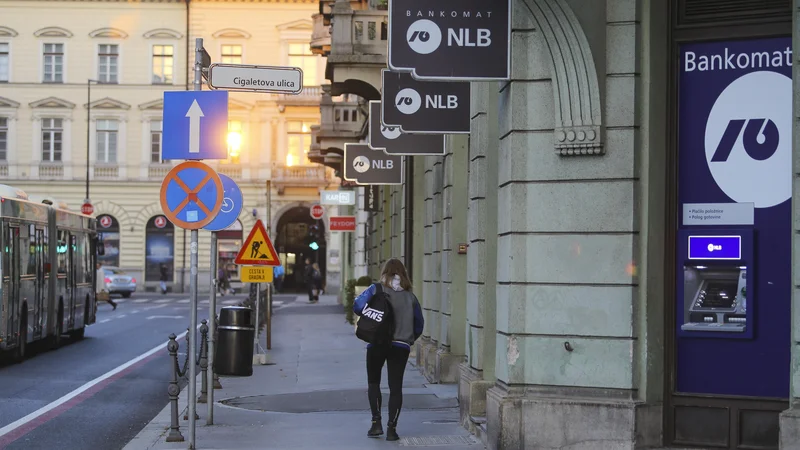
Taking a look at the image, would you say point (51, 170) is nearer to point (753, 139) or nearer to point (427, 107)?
point (427, 107)

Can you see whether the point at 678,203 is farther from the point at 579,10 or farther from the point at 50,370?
the point at 50,370

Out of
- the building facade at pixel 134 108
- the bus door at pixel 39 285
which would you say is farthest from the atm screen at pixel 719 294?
the building facade at pixel 134 108

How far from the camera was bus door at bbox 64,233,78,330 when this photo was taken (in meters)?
25.6

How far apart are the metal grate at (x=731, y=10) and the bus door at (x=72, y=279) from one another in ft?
60.7

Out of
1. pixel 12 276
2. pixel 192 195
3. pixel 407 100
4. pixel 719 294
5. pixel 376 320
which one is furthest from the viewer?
pixel 12 276

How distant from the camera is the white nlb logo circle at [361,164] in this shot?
72.7ft

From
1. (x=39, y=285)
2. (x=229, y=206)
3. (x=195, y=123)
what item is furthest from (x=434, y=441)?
(x=39, y=285)

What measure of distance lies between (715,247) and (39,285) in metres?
15.9

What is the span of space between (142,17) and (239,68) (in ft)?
184

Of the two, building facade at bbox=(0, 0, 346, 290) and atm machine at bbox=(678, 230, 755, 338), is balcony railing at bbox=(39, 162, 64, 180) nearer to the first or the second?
building facade at bbox=(0, 0, 346, 290)

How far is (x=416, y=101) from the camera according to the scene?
1357cm

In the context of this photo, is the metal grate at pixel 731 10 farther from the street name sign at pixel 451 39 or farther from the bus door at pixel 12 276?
the bus door at pixel 12 276

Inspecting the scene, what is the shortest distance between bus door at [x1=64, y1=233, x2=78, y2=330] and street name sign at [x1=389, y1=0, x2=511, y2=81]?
687 inches

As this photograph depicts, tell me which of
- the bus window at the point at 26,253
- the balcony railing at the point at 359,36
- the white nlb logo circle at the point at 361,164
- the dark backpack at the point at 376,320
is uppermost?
the balcony railing at the point at 359,36
